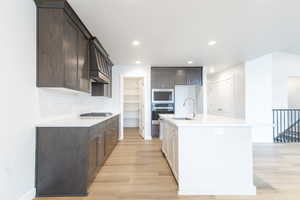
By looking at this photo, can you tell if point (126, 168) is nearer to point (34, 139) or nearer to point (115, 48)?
point (34, 139)

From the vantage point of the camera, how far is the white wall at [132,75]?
5711mm

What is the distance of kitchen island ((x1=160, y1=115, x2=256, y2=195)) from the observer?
2262 millimetres

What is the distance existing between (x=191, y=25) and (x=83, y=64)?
6.46ft

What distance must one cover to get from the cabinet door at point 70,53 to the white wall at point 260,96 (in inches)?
187

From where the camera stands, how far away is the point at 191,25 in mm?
2896

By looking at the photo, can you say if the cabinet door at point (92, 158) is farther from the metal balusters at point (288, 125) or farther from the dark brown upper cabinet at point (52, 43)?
the metal balusters at point (288, 125)

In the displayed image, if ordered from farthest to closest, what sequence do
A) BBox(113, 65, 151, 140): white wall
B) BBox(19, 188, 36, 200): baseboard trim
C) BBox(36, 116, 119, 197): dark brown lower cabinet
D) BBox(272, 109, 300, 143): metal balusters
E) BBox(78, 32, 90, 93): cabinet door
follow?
BBox(272, 109, 300, 143): metal balusters < BBox(113, 65, 151, 140): white wall < BBox(78, 32, 90, 93): cabinet door < BBox(36, 116, 119, 197): dark brown lower cabinet < BBox(19, 188, 36, 200): baseboard trim

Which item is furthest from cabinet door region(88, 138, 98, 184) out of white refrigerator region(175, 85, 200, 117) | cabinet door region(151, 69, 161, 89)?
white refrigerator region(175, 85, 200, 117)

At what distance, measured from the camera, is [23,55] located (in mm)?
1975

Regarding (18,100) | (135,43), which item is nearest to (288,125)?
(135,43)

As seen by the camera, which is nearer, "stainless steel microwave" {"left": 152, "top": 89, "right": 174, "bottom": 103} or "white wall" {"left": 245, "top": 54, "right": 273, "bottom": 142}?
"white wall" {"left": 245, "top": 54, "right": 273, "bottom": 142}

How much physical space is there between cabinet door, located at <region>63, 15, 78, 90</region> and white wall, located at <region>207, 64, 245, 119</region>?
15.7 ft

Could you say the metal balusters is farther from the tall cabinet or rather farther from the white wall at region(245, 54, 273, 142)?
the tall cabinet

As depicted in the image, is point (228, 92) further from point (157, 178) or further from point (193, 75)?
point (157, 178)
